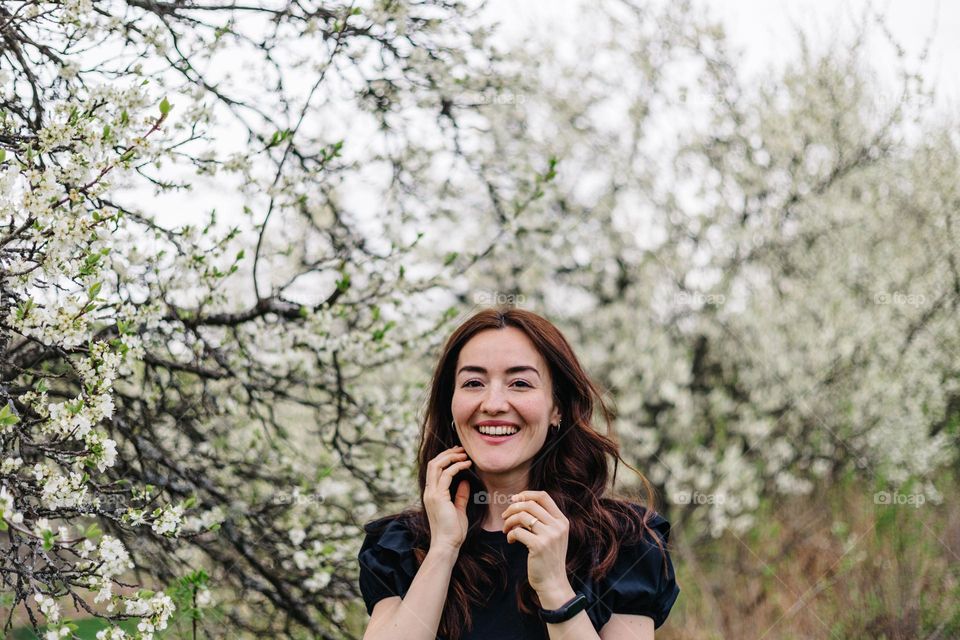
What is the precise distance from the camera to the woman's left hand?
2.00 metres

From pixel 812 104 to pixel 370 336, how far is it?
5124 millimetres

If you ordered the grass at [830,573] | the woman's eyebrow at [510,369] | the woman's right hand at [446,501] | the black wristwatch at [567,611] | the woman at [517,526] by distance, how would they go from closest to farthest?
the black wristwatch at [567,611] → the woman at [517,526] → the woman's right hand at [446,501] → the woman's eyebrow at [510,369] → the grass at [830,573]

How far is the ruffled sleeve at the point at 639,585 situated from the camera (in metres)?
2.13

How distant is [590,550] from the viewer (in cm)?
220

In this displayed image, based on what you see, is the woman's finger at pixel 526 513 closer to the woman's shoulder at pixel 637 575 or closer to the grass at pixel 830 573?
the woman's shoulder at pixel 637 575

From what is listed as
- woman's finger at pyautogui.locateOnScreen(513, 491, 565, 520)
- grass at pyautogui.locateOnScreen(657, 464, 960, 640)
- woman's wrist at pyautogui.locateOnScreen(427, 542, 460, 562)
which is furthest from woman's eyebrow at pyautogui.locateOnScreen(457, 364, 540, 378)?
grass at pyautogui.locateOnScreen(657, 464, 960, 640)

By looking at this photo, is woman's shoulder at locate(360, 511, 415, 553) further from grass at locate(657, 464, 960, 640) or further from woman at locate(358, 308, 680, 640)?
grass at locate(657, 464, 960, 640)

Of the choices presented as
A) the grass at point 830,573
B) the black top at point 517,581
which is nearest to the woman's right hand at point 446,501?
the black top at point 517,581

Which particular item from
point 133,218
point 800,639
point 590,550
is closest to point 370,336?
point 133,218

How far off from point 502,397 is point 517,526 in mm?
335

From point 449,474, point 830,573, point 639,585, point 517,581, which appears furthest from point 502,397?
point 830,573

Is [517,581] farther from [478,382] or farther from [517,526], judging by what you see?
[478,382]

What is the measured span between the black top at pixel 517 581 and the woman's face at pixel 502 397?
0.23 m

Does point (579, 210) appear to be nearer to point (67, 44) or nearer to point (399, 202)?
point (399, 202)
